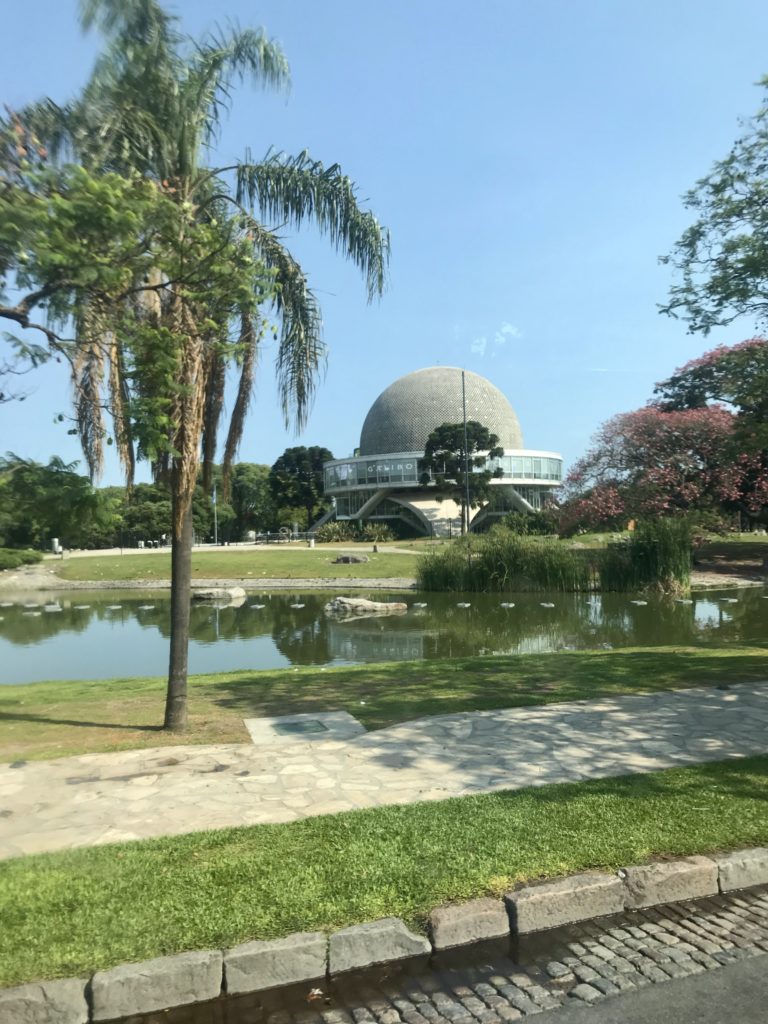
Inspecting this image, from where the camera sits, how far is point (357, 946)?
327 centimetres

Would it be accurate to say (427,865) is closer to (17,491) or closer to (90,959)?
(90,959)

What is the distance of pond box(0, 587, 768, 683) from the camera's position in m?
15.1

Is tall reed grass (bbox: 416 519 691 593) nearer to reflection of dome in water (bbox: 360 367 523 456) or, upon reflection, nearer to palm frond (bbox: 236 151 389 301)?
palm frond (bbox: 236 151 389 301)

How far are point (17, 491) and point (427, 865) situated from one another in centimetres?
392

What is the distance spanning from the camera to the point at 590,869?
385cm

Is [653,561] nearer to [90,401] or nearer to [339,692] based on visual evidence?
[339,692]

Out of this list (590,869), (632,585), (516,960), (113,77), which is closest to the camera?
(516,960)

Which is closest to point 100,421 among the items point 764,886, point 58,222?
point 58,222

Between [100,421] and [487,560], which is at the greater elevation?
[100,421]

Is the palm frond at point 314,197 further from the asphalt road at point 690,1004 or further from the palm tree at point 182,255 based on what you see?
the asphalt road at point 690,1004

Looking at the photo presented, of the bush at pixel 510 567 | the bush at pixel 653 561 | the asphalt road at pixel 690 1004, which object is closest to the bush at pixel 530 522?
the bush at pixel 510 567

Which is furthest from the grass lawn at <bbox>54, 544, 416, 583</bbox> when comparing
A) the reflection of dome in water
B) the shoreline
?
the reflection of dome in water

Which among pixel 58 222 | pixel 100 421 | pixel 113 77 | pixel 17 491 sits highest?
pixel 113 77

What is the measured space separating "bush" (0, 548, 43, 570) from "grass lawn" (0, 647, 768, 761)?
30.6m
